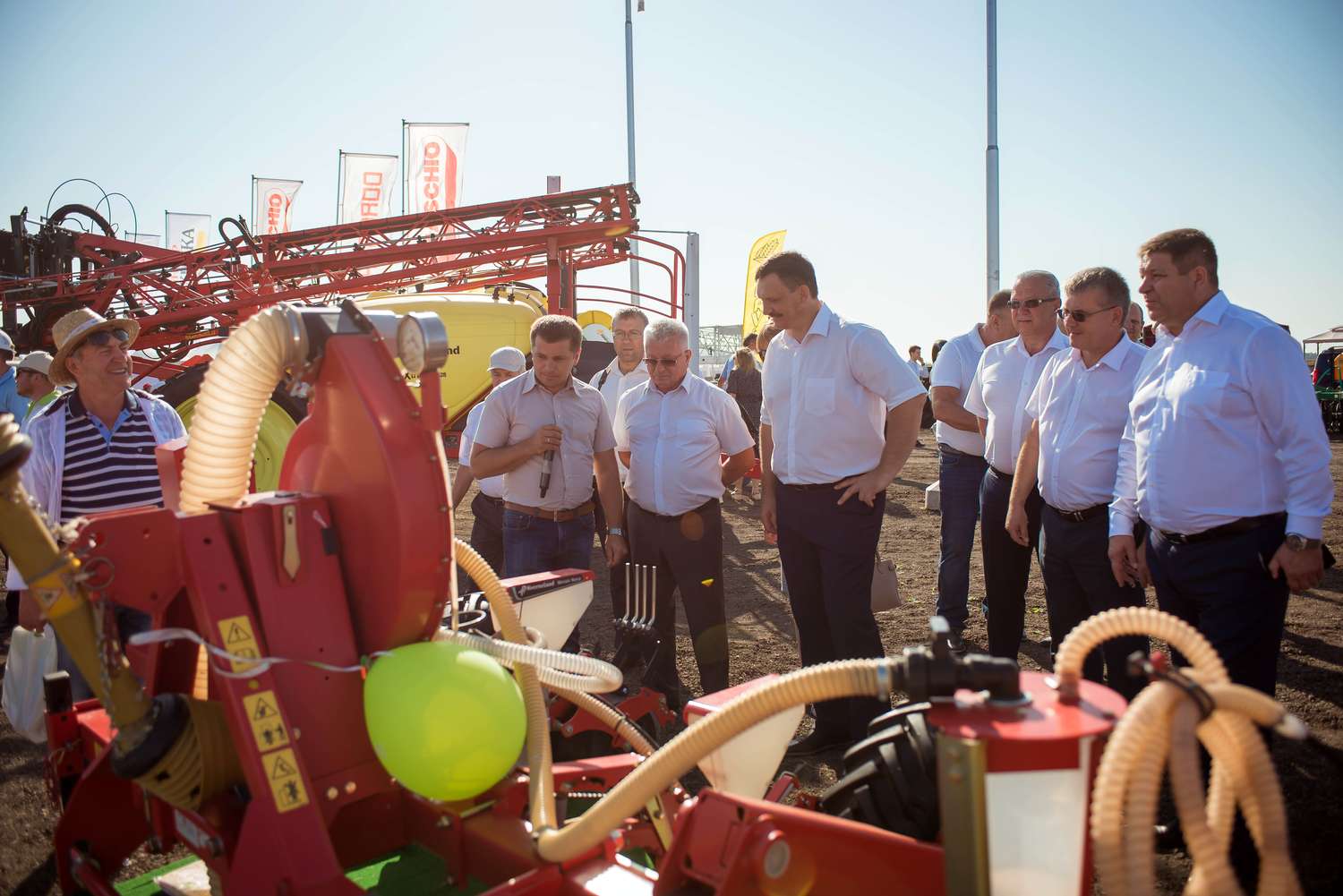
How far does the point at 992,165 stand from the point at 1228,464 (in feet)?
40.1

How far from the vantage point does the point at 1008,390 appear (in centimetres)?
464

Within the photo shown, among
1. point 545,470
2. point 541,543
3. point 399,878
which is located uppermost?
point 545,470

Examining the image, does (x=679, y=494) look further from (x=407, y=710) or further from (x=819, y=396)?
(x=407, y=710)

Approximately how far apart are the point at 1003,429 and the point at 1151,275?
1.84m

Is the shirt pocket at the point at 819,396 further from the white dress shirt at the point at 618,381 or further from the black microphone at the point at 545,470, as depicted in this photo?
the white dress shirt at the point at 618,381

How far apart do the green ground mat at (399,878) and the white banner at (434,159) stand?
749 inches

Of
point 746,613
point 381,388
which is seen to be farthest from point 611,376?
A: point 381,388

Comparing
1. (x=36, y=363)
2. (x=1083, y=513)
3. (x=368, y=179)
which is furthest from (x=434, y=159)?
(x=1083, y=513)

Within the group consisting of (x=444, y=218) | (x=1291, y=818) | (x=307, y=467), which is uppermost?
(x=444, y=218)

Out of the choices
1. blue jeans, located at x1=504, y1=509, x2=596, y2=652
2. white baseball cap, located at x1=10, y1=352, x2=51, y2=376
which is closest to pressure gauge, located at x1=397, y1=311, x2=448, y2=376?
blue jeans, located at x1=504, y1=509, x2=596, y2=652

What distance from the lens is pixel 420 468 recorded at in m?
1.86

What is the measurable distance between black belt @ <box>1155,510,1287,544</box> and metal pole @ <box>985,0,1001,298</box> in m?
11.1

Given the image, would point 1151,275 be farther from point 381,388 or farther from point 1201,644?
point 381,388

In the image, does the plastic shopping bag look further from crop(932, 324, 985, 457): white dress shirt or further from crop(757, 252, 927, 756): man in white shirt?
crop(932, 324, 985, 457): white dress shirt
